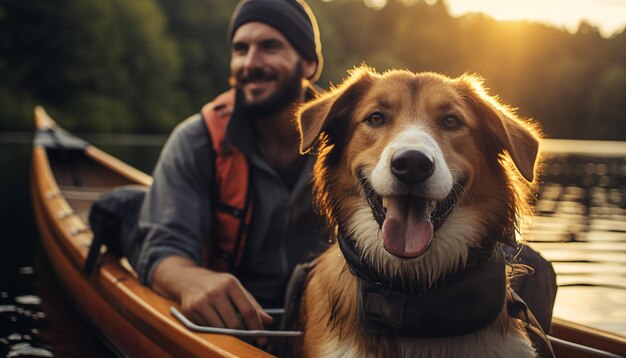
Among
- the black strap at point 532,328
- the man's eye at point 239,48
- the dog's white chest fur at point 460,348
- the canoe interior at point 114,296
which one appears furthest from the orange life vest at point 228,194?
the black strap at point 532,328

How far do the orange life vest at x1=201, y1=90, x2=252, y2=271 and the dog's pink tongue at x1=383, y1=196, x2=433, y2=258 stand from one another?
75.2 inches

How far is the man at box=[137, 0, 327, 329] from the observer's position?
393 cm

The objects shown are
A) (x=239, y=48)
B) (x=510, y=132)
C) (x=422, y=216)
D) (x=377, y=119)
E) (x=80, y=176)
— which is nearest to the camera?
(x=422, y=216)

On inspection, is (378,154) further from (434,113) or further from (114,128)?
(114,128)

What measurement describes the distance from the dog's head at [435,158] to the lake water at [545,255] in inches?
134

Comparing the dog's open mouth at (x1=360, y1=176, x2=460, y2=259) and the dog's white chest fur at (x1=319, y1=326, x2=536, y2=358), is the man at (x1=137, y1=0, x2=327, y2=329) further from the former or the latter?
the dog's open mouth at (x1=360, y1=176, x2=460, y2=259)

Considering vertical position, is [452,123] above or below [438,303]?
above

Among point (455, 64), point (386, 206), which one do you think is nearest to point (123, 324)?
point (386, 206)

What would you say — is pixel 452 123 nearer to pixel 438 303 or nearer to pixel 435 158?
pixel 435 158

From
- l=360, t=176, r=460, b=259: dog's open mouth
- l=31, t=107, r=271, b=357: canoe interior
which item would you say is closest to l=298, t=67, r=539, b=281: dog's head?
l=360, t=176, r=460, b=259: dog's open mouth

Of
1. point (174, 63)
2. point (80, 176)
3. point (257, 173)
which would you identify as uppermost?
point (174, 63)

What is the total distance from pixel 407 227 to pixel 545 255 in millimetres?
8270

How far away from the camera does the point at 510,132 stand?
250 centimetres

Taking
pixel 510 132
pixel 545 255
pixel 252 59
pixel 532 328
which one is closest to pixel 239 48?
pixel 252 59
